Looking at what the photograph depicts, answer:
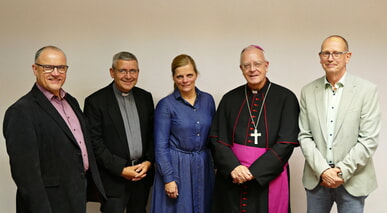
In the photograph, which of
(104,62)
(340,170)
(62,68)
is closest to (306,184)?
(340,170)

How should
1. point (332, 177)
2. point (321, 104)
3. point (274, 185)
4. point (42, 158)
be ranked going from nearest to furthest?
point (42, 158)
point (332, 177)
point (321, 104)
point (274, 185)

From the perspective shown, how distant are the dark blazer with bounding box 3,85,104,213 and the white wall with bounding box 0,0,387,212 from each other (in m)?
1.28

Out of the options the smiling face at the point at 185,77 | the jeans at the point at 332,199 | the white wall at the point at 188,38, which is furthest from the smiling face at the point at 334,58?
the white wall at the point at 188,38

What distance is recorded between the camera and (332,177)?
2.20 meters

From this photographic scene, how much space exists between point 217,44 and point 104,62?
42.0 inches

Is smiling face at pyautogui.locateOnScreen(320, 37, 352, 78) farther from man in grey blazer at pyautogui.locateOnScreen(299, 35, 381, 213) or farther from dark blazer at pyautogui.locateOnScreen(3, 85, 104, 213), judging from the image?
dark blazer at pyautogui.locateOnScreen(3, 85, 104, 213)

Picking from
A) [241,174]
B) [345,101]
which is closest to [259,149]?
[241,174]

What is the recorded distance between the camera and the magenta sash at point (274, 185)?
2455 millimetres

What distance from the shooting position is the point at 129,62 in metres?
2.70

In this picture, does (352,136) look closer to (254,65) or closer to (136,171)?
(254,65)

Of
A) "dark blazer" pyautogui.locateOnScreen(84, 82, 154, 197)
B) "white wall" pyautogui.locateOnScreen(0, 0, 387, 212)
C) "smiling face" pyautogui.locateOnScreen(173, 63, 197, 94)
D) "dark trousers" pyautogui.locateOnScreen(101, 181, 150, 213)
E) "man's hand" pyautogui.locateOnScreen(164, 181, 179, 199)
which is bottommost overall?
"dark trousers" pyautogui.locateOnScreen(101, 181, 150, 213)

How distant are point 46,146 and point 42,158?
7 centimetres

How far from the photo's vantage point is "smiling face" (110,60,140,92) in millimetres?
2689

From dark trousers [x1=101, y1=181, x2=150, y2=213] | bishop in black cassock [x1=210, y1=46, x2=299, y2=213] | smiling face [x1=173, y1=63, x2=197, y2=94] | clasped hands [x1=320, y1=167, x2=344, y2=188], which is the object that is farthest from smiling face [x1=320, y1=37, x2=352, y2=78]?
dark trousers [x1=101, y1=181, x2=150, y2=213]
